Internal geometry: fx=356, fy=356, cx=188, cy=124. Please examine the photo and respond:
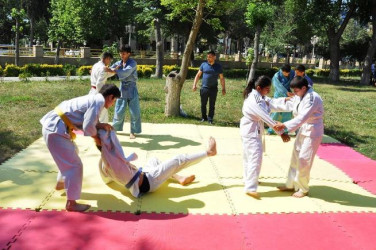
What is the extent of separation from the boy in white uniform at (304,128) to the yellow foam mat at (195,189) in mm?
310

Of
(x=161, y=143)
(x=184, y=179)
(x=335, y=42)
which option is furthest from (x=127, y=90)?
(x=335, y=42)

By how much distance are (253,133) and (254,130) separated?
4 centimetres

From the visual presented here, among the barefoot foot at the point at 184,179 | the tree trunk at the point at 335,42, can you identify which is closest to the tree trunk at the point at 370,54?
the tree trunk at the point at 335,42

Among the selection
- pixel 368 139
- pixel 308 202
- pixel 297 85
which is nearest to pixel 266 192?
pixel 308 202

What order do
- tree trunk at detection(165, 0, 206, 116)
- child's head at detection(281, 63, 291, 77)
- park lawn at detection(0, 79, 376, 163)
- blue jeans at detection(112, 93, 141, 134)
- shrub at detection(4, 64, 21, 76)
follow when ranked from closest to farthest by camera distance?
1. blue jeans at detection(112, 93, 141, 134)
2. park lawn at detection(0, 79, 376, 163)
3. child's head at detection(281, 63, 291, 77)
4. tree trunk at detection(165, 0, 206, 116)
5. shrub at detection(4, 64, 21, 76)

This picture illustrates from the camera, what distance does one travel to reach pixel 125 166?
172 inches

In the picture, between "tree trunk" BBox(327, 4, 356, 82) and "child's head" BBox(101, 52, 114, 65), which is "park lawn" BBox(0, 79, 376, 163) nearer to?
"child's head" BBox(101, 52, 114, 65)

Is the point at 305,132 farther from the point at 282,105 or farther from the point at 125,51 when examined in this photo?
the point at 125,51

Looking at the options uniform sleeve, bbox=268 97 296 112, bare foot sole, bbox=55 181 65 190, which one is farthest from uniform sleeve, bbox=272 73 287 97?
bare foot sole, bbox=55 181 65 190

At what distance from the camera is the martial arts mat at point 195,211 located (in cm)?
366

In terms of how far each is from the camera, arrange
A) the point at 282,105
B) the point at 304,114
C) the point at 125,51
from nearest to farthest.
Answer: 1. the point at 304,114
2. the point at 282,105
3. the point at 125,51

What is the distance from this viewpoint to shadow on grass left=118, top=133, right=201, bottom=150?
700 cm

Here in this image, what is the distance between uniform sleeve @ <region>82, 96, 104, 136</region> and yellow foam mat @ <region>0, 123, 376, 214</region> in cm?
98

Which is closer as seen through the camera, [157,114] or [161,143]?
[161,143]
